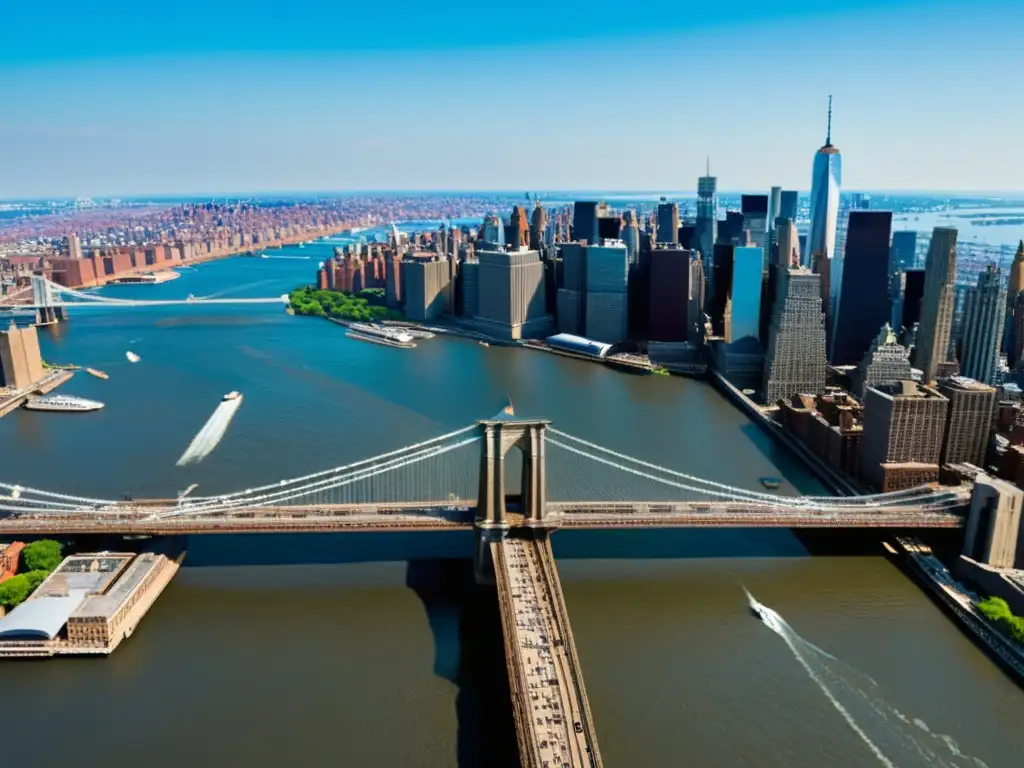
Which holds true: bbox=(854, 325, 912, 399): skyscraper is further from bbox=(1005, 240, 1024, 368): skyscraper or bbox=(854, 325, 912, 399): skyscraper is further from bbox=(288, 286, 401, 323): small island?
bbox=(288, 286, 401, 323): small island

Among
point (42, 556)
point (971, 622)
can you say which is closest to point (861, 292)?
point (971, 622)

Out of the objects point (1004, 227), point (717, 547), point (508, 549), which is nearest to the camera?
point (508, 549)

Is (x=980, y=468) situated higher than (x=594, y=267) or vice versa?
(x=594, y=267)

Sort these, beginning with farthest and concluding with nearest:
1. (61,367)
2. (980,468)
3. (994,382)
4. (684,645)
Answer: (61,367) → (994,382) → (980,468) → (684,645)

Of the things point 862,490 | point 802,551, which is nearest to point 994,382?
point 862,490

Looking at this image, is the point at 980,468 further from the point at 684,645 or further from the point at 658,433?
the point at 684,645

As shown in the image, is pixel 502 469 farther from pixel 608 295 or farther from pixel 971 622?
pixel 608 295

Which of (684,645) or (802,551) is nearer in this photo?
(684,645)

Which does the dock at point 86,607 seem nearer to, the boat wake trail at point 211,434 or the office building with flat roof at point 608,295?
the boat wake trail at point 211,434
